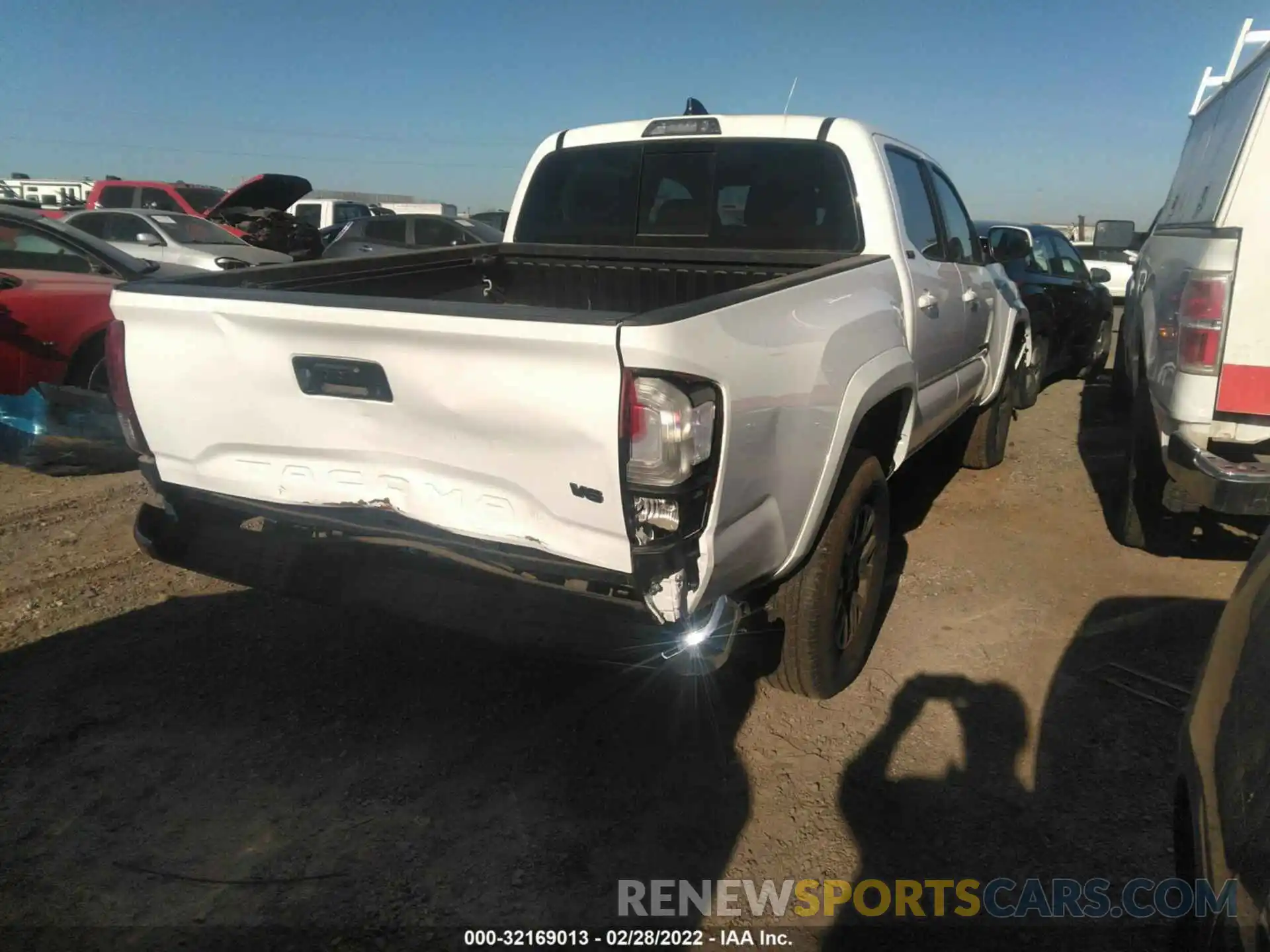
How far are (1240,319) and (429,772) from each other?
3398mm

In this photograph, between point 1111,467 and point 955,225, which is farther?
point 1111,467

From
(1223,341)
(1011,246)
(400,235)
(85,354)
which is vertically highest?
(400,235)

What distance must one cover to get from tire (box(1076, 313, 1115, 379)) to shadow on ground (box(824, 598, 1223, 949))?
6680 millimetres

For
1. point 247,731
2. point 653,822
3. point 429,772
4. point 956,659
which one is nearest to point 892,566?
point 956,659

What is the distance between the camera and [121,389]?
2750mm

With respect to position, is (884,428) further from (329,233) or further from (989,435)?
(329,233)

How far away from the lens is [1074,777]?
111 inches

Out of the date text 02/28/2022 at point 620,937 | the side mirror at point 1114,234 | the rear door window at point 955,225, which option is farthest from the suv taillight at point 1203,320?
the side mirror at point 1114,234

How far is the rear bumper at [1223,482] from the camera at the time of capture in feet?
10.8

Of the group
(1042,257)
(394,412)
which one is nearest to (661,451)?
(394,412)

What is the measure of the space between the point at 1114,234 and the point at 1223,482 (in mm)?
4747

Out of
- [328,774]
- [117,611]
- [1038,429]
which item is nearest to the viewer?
[328,774]

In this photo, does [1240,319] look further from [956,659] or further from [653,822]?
[653,822]

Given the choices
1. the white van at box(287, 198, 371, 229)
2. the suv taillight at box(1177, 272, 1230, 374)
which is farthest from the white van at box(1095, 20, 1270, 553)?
the white van at box(287, 198, 371, 229)
